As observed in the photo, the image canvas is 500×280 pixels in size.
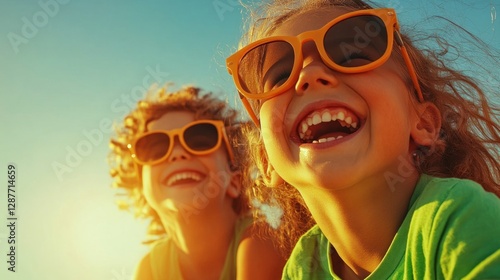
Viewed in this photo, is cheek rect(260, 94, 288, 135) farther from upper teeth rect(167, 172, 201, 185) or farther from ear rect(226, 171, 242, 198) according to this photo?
ear rect(226, 171, 242, 198)

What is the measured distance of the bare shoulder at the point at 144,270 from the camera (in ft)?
14.6

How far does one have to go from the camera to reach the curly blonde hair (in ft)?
14.1

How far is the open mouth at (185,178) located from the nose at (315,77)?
6.24 feet

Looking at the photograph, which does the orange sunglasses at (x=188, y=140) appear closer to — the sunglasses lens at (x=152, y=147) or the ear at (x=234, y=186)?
the sunglasses lens at (x=152, y=147)

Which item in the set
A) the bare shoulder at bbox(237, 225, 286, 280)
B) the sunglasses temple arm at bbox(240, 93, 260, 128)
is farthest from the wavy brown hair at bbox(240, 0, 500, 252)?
the bare shoulder at bbox(237, 225, 286, 280)

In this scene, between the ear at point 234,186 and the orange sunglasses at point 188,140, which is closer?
the orange sunglasses at point 188,140

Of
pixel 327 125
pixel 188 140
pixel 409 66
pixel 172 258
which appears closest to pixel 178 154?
pixel 188 140

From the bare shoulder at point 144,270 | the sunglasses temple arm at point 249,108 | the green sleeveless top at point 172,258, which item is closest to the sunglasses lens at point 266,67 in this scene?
the sunglasses temple arm at point 249,108

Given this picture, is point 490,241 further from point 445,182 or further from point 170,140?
point 170,140

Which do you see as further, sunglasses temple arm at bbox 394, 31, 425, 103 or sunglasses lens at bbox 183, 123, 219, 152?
sunglasses lens at bbox 183, 123, 219, 152

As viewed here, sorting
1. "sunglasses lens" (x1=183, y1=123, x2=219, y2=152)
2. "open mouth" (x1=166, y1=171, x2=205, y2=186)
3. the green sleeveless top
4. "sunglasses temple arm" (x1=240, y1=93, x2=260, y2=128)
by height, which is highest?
"sunglasses temple arm" (x1=240, y1=93, x2=260, y2=128)

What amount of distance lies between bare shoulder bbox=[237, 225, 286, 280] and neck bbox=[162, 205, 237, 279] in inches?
9.1

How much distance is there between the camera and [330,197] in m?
2.24

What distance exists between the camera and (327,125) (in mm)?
2291
